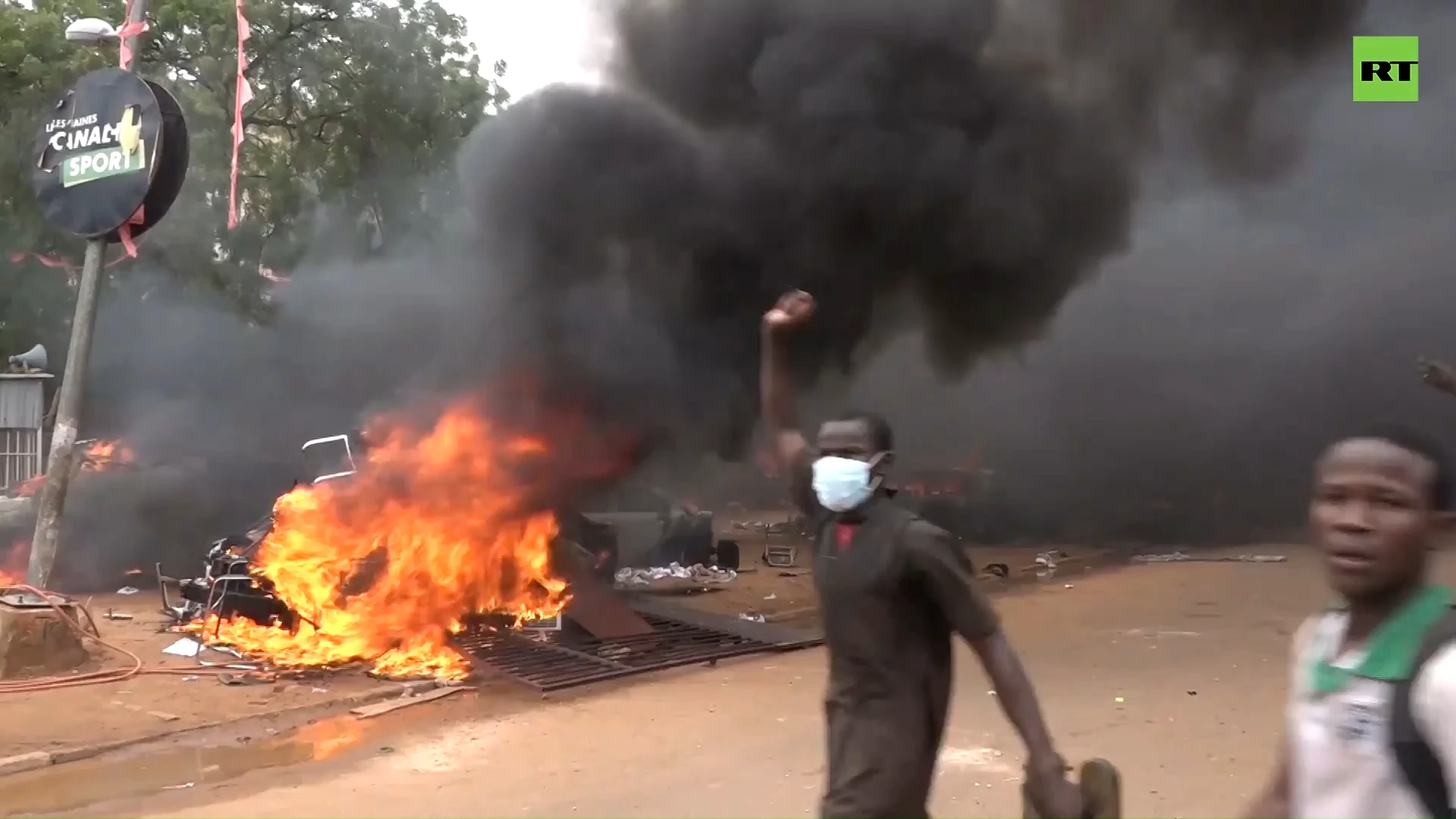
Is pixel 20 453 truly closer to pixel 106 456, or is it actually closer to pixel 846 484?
pixel 106 456

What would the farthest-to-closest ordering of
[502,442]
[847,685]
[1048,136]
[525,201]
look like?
[1048,136] < [525,201] < [502,442] < [847,685]

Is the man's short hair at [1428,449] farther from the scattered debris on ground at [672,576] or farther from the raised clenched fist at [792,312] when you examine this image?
the scattered debris on ground at [672,576]

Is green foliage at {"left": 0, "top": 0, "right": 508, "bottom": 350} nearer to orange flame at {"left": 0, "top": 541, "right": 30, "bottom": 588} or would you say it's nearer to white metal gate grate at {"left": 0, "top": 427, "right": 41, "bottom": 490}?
white metal gate grate at {"left": 0, "top": 427, "right": 41, "bottom": 490}

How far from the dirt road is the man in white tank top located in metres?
3.18

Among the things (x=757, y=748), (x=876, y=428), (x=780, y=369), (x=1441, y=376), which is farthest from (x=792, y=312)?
(x=757, y=748)

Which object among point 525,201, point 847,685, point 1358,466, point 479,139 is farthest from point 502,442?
point 1358,466

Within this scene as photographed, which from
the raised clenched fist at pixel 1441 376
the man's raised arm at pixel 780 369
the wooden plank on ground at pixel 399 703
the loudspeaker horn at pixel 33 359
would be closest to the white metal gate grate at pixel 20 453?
the loudspeaker horn at pixel 33 359

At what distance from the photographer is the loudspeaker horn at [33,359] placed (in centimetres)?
1708

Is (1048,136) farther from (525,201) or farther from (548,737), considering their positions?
(548,737)

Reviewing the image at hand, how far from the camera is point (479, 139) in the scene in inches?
493

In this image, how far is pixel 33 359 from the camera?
57.4 feet

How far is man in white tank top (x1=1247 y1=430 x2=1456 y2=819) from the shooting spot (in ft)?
5.18

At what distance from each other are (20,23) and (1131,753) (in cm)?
1244

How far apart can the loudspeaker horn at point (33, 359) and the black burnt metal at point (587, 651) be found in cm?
1149
